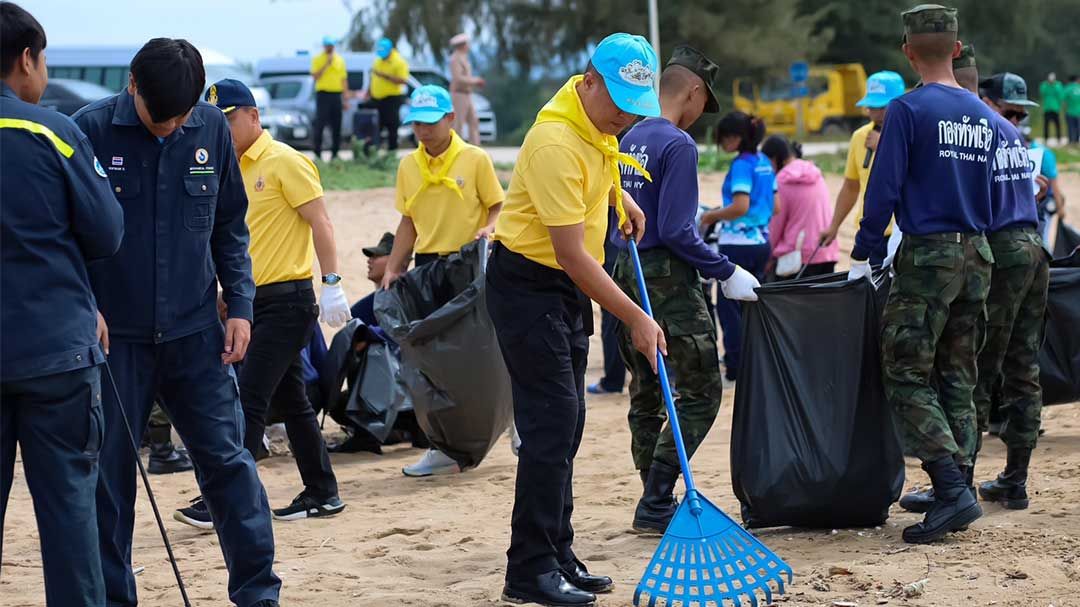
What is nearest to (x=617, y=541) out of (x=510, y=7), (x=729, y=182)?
(x=729, y=182)

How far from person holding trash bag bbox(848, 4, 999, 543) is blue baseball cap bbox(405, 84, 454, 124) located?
100 inches

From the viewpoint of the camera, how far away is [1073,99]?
2562 centimetres

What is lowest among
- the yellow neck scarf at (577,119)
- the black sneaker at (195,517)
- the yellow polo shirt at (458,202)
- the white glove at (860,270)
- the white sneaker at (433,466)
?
the white sneaker at (433,466)

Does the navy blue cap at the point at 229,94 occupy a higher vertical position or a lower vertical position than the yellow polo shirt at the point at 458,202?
higher

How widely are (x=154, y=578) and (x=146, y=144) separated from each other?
5.74ft

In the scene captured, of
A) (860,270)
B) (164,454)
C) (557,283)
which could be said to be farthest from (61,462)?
(164,454)

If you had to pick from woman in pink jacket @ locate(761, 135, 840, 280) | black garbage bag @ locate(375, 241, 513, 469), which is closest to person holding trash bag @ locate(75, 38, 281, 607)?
black garbage bag @ locate(375, 241, 513, 469)

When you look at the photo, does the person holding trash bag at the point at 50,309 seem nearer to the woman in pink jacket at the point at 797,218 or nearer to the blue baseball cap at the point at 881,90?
the blue baseball cap at the point at 881,90

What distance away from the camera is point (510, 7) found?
2988 centimetres

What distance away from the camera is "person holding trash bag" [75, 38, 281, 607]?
412 cm

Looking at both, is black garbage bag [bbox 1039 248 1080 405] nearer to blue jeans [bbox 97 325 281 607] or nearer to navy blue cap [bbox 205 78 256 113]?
navy blue cap [bbox 205 78 256 113]

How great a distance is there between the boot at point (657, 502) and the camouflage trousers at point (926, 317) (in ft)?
3.00

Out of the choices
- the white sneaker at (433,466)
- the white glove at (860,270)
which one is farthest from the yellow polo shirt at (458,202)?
the white glove at (860,270)

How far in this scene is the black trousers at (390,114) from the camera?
16750mm
